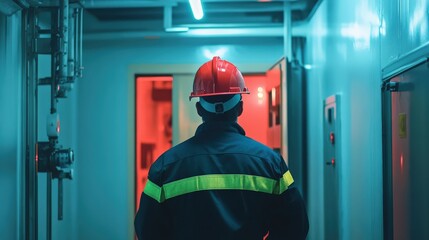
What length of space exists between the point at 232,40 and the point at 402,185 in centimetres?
384

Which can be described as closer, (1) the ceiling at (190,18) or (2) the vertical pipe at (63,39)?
(2) the vertical pipe at (63,39)

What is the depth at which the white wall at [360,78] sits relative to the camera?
2939mm

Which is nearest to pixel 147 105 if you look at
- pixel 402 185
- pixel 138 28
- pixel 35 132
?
pixel 138 28

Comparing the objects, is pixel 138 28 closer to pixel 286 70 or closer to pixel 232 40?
pixel 232 40

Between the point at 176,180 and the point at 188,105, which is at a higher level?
the point at 188,105

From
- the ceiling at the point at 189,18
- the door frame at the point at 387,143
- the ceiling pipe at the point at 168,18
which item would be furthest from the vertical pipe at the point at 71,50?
the door frame at the point at 387,143

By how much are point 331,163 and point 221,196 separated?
2.38m

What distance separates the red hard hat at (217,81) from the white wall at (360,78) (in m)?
0.82

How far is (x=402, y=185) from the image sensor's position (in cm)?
282

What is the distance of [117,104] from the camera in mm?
6430

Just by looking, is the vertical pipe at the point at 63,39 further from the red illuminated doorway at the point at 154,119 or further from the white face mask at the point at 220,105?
the red illuminated doorway at the point at 154,119

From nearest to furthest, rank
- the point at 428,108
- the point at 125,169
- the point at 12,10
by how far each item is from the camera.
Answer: the point at 428,108, the point at 12,10, the point at 125,169

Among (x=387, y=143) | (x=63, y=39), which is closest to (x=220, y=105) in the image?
(x=387, y=143)

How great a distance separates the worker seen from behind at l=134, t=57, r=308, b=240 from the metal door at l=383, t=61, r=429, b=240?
53 centimetres
